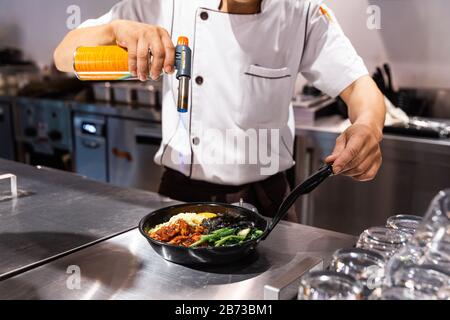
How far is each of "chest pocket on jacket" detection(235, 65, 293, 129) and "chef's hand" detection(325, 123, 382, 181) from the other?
47 cm

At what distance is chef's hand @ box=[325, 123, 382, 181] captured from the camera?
48.9 inches

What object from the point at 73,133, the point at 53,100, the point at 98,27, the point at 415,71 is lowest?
the point at 73,133

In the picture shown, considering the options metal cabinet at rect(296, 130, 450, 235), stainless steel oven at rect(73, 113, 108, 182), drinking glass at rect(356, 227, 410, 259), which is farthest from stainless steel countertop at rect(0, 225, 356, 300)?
stainless steel oven at rect(73, 113, 108, 182)

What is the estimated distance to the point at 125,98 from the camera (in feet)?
12.3

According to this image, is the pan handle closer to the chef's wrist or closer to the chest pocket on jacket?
the chef's wrist

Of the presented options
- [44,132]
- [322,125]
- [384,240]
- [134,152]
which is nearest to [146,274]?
[384,240]

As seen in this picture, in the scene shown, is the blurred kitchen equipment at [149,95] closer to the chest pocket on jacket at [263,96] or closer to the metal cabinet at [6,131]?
the metal cabinet at [6,131]

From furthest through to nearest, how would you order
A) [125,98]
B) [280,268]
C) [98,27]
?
[125,98] < [98,27] < [280,268]

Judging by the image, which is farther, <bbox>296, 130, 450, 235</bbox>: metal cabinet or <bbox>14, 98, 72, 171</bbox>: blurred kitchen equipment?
<bbox>14, 98, 72, 171</bbox>: blurred kitchen equipment

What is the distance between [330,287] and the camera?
0.80 m
